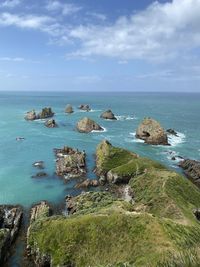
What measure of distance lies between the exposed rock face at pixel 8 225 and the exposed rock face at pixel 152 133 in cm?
6103

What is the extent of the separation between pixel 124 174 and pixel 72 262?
32602 millimetres

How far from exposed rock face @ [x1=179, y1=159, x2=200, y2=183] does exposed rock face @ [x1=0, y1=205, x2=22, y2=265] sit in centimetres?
4083

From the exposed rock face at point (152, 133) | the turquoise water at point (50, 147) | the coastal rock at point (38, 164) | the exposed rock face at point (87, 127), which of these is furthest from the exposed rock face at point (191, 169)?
the exposed rock face at point (87, 127)

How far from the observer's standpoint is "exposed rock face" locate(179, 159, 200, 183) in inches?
2992

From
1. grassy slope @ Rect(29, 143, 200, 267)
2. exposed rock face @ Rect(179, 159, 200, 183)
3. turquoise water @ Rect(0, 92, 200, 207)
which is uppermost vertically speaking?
grassy slope @ Rect(29, 143, 200, 267)

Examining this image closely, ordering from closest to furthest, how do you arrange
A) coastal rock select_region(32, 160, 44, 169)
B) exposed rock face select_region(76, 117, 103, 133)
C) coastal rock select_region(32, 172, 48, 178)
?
coastal rock select_region(32, 172, 48, 178), coastal rock select_region(32, 160, 44, 169), exposed rock face select_region(76, 117, 103, 133)

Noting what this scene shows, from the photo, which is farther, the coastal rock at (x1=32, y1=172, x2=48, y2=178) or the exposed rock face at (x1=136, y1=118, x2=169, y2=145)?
the exposed rock face at (x1=136, y1=118, x2=169, y2=145)

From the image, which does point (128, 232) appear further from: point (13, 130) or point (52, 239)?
point (13, 130)

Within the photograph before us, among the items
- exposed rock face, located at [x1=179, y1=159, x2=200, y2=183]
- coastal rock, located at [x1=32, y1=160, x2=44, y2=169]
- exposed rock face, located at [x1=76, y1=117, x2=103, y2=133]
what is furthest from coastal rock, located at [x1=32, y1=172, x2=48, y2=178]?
exposed rock face, located at [x1=76, y1=117, x2=103, y2=133]

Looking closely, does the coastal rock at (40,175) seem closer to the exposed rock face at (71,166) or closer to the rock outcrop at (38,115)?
A: the exposed rock face at (71,166)

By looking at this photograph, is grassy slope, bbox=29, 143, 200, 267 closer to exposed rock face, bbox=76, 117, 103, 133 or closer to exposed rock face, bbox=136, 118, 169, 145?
exposed rock face, bbox=136, 118, 169, 145

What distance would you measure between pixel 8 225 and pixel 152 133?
6969 centimetres

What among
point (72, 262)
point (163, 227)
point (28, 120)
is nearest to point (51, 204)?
point (72, 262)

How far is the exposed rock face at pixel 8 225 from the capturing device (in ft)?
141
